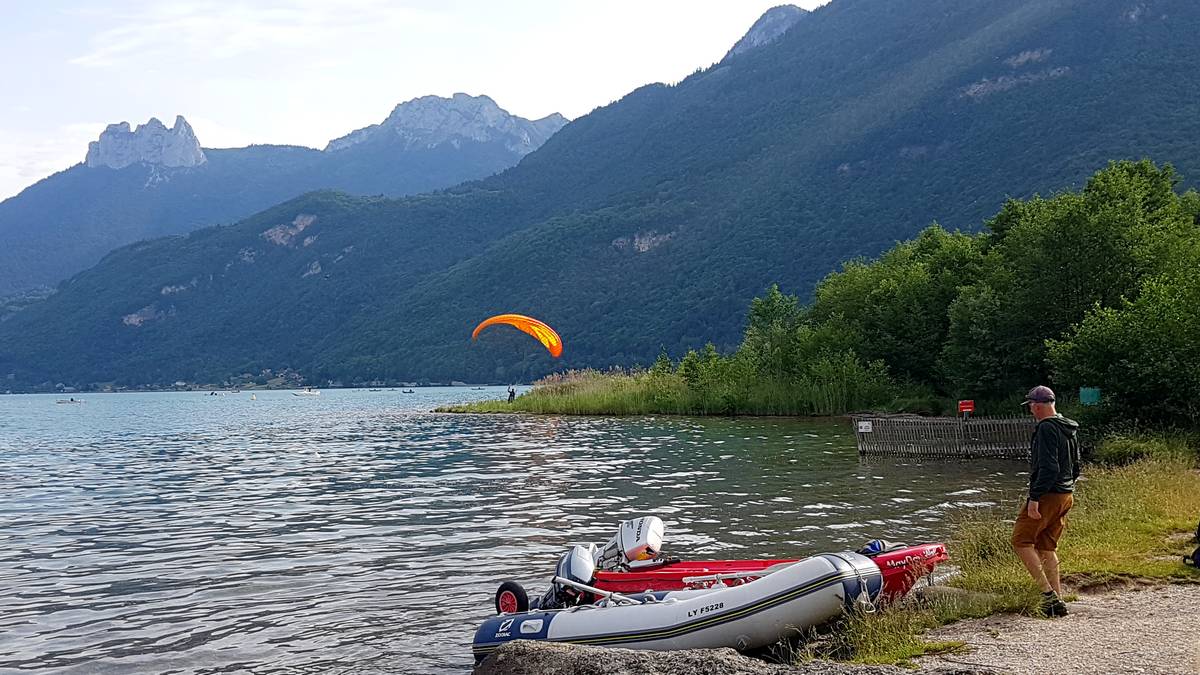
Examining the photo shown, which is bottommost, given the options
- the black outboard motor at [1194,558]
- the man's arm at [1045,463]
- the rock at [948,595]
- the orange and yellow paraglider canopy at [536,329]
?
the rock at [948,595]

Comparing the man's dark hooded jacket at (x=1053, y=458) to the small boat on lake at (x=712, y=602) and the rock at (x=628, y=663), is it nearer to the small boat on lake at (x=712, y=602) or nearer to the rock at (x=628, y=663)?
the small boat on lake at (x=712, y=602)

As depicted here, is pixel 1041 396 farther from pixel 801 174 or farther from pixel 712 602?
pixel 801 174

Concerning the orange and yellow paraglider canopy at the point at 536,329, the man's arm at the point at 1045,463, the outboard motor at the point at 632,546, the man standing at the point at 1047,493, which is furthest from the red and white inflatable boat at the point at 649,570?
the orange and yellow paraglider canopy at the point at 536,329

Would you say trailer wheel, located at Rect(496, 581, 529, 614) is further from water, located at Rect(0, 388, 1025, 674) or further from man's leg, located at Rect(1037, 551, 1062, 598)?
Result: man's leg, located at Rect(1037, 551, 1062, 598)

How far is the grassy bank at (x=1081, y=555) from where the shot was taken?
357 inches

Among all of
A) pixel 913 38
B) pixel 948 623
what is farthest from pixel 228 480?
pixel 913 38

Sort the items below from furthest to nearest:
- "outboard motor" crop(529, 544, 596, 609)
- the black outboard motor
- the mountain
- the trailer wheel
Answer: the mountain → the trailer wheel → "outboard motor" crop(529, 544, 596, 609) → the black outboard motor

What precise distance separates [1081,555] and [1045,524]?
299 cm

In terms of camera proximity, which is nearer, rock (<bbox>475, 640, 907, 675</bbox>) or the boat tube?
rock (<bbox>475, 640, 907, 675</bbox>)

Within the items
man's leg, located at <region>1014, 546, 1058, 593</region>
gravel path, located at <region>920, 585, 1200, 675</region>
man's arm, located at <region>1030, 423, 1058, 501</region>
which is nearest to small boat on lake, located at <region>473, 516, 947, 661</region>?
gravel path, located at <region>920, 585, 1200, 675</region>

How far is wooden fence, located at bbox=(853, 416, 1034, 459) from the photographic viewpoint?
28.9 meters

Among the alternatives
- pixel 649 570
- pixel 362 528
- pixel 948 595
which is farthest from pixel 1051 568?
pixel 362 528

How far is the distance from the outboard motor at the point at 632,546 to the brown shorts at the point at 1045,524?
433 cm

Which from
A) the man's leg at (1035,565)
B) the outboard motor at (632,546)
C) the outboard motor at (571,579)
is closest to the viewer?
the man's leg at (1035,565)
